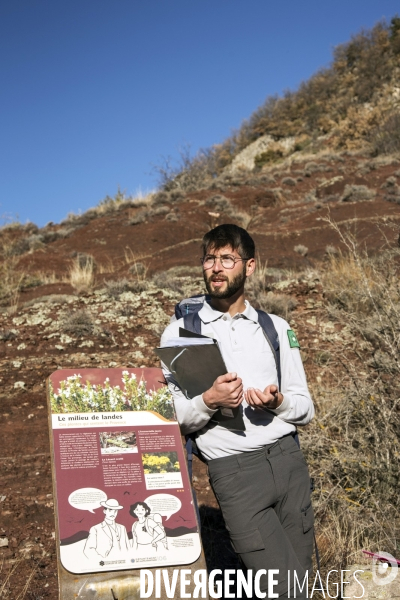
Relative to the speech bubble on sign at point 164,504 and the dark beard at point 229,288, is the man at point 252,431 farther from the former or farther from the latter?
the speech bubble on sign at point 164,504

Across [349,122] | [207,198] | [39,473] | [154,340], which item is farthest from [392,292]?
[349,122]

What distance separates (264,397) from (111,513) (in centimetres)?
75

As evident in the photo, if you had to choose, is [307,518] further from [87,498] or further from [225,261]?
[225,261]

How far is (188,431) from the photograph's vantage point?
8.35 feet

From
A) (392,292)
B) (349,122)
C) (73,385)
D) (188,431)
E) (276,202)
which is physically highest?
(349,122)

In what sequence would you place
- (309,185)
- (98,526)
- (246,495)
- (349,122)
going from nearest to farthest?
1. (98,526)
2. (246,495)
3. (309,185)
4. (349,122)

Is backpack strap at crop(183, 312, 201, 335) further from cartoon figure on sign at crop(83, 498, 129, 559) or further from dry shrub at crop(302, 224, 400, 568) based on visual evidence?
dry shrub at crop(302, 224, 400, 568)

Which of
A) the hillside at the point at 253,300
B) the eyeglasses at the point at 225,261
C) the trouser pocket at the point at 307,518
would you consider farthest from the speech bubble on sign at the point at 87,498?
the hillside at the point at 253,300

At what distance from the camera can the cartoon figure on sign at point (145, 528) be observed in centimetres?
226

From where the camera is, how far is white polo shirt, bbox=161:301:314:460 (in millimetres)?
2469

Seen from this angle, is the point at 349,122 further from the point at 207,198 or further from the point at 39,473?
the point at 39,473

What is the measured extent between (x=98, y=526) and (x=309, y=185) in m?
19.6

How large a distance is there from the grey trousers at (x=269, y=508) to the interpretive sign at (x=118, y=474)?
0.17 meters

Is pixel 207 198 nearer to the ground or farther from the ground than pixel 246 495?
farther from the ground
